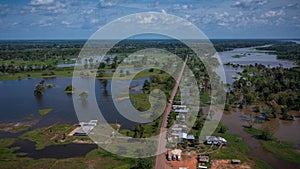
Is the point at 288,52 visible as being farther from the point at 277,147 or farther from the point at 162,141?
the point at 162,141

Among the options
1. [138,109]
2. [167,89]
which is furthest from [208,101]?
[138,109]

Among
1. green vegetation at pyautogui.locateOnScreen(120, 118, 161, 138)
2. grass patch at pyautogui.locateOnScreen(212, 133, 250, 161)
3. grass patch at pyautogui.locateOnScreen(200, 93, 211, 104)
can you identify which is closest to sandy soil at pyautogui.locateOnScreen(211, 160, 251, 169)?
grass patch at pyautogui.locateOnScreen(212, 133, 250, 161)

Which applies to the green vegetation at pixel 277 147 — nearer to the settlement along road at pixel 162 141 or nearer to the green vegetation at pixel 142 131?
the settlement along road at pixel 162 141

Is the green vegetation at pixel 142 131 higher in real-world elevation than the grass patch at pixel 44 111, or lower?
lower

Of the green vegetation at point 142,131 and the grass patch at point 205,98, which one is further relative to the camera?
the grass patch at point 205,98

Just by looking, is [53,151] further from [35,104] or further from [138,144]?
[35,104]

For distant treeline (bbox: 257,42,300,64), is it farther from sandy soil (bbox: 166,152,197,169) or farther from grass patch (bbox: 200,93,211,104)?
sandy soil (bbox: 166,152,197,169)

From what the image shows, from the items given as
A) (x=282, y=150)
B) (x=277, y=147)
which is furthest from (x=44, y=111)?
(x=282, y=150)

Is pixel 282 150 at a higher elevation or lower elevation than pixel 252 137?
lower

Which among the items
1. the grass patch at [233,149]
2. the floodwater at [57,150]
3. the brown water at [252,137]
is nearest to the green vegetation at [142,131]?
the floodwater at [57,150]
